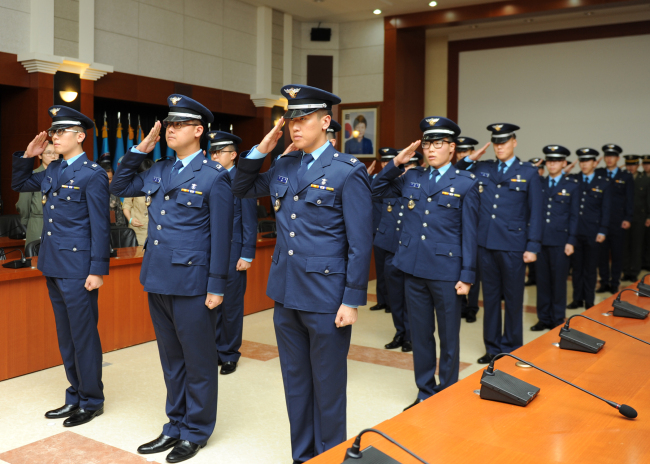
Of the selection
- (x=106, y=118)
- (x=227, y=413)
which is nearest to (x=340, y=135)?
(x=106, y=118)

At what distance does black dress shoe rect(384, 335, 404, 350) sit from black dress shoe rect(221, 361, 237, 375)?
1417 mm

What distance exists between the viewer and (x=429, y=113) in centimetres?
1250

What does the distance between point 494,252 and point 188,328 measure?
286cm

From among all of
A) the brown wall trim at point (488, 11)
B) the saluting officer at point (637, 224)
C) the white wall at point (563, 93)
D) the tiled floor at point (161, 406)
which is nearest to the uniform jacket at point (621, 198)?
the saluting officer at point (637, 224)

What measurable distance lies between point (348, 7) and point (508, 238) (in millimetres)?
7418

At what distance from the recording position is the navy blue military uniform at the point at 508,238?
468 cm

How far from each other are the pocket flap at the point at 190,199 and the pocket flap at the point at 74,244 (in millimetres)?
813

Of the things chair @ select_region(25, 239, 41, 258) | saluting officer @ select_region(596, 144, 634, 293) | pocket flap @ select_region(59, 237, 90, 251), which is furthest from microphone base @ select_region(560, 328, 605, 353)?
saluting officer @ select_region(596, 144, 634, 293)

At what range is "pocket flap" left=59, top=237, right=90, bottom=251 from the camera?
3.25 meters

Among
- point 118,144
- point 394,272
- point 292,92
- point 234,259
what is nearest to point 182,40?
point 118,144

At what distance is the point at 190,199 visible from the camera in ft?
9.29

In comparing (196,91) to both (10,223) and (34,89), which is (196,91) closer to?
(34,89)

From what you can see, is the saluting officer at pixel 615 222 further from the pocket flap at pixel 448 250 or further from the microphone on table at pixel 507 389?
the microphone on table at pixel 507 389

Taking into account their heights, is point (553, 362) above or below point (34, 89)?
below
